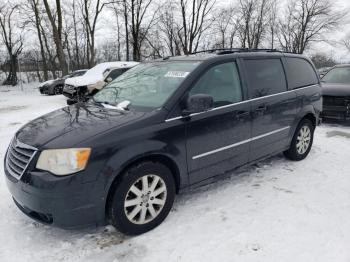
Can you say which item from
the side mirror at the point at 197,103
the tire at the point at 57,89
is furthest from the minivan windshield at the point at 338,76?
the tire at the point at 57,89

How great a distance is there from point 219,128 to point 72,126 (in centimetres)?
159

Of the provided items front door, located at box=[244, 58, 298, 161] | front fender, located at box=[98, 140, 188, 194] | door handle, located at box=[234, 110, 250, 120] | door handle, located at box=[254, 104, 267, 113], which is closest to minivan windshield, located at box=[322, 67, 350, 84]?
front door, located at box=[244, 58, 298, 161]

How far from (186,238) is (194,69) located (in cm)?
179

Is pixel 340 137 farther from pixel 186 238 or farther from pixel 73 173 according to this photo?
pixel 73 173

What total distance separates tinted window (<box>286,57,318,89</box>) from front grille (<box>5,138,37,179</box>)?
12.1ft

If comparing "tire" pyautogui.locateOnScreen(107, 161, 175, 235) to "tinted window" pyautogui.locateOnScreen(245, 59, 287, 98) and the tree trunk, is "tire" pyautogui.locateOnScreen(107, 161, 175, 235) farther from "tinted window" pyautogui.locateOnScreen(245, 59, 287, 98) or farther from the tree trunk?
the tree trunk

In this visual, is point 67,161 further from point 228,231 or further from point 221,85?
point 221,85

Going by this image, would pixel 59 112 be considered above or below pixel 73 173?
above

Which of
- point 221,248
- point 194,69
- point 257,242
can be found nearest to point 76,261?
point 221,248

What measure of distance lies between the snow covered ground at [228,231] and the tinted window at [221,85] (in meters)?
1.22

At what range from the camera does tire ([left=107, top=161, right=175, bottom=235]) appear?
2.70 meters

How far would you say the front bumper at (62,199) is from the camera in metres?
2.46

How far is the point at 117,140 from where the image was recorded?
2.63m

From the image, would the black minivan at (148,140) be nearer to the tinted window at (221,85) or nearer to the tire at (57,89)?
the tinted window at (221,85)
